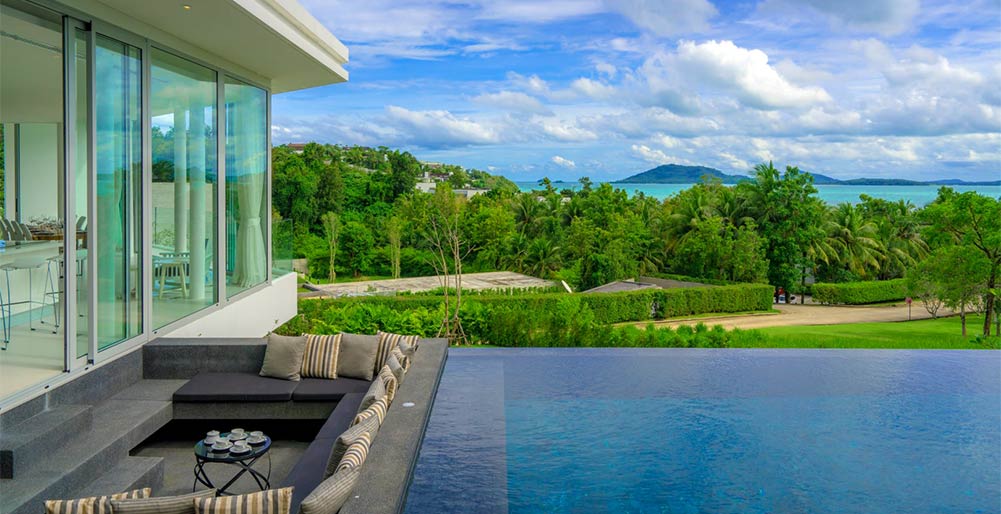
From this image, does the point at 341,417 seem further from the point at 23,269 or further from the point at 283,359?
the point at 23,269

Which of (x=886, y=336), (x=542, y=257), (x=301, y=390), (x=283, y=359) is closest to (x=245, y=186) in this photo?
(x=283, y=359)

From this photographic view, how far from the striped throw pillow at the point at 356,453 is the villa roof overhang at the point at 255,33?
12.0 feet

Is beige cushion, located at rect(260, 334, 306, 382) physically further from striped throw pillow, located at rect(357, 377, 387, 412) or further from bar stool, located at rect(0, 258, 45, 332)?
bar stool, located at rect(0, 258, 45, 332)

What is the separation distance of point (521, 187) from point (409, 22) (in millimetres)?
13374

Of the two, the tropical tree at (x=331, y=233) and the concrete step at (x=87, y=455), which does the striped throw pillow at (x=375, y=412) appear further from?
the tropical tree at (x=331, y=233)

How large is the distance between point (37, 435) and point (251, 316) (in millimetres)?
5041

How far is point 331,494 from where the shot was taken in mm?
3738

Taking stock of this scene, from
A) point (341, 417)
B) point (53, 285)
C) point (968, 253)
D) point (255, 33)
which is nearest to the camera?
point (341, 417)

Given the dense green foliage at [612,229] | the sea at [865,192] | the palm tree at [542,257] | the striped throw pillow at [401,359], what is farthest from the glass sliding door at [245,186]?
the sea at [865,192]

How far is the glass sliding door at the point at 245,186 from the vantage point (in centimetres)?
945

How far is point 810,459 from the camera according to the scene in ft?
22.3

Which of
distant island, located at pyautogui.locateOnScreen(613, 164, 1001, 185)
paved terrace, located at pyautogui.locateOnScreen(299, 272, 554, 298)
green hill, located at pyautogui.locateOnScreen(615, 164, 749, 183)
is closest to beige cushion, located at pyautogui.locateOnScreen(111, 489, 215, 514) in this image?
paved terrace, located at pyautogui.locateOnScreen(299, 272, 554, 298)

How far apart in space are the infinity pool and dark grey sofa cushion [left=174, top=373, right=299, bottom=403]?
1364 mm

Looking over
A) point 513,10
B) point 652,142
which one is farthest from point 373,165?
point 652,142
